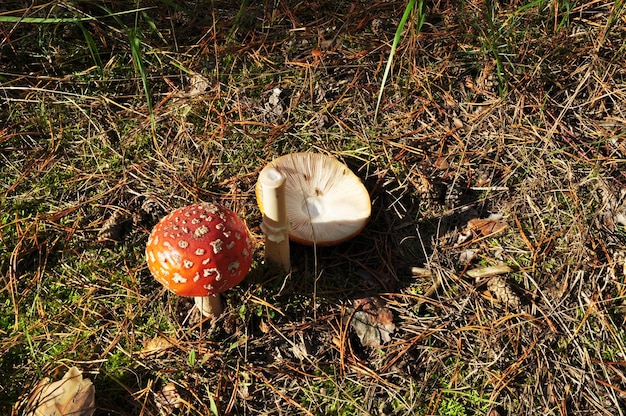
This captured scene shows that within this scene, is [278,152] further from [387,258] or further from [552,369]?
[552,369]

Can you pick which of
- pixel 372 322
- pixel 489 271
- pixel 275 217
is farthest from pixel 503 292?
pixel 275 217

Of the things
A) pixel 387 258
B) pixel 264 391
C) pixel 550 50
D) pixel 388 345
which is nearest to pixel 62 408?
pixel 264 391

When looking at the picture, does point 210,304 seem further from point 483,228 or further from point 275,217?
point 483,228

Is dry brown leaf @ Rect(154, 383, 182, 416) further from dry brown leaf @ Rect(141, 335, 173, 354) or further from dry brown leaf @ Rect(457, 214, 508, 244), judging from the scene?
dry brown leaf @ Rect(457, 214, 508, 244)

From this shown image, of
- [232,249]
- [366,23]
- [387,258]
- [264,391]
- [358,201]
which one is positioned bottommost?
[264,391]

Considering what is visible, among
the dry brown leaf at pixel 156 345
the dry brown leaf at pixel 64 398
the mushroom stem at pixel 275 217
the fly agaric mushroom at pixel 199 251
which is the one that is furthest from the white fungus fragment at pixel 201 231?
the dry brown leaf at pixel 64 398

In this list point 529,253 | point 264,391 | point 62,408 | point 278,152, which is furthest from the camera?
point 278,152

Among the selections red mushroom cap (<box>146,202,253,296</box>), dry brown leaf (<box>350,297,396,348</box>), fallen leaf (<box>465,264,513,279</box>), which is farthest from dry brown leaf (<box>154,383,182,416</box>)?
fallen leaf (<box>465,264,513,279</box>)
